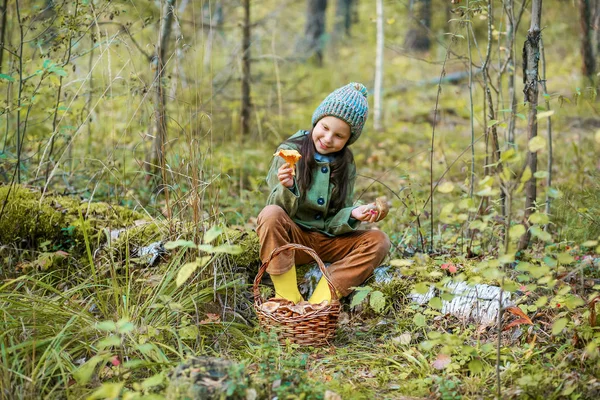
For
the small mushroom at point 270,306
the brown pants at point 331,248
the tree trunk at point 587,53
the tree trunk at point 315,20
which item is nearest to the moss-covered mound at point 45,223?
the brown pants at point 331,248

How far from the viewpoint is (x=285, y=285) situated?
292 centimetres

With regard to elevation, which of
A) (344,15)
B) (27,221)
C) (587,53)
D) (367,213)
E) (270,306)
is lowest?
(270,306)

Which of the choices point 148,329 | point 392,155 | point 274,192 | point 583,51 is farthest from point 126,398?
point 583,51

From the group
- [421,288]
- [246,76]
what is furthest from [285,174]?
[246,76]

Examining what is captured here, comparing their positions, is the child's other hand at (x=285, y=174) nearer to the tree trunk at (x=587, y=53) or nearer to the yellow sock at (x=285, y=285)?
the yellow sock at (x=285, y=285)

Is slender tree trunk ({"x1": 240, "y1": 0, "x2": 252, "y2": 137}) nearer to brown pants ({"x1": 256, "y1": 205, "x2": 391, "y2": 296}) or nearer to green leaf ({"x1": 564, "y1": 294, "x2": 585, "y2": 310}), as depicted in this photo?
brown pants ({"x1": 256, "y1": 205, "x2": 391, "y2": 296})

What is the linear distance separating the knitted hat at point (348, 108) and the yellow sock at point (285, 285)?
82 centimetres

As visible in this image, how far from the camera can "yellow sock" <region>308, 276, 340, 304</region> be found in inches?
115

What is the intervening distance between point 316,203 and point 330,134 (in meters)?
0.38

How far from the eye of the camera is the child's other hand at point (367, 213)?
2939 mm

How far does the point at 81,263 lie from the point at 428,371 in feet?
6.33

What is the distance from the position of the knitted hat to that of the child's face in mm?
27

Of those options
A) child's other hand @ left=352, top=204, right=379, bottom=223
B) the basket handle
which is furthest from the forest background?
child's other hand @ left=352, top=204, right=379, bottom=223

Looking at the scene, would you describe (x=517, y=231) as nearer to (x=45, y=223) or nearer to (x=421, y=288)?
(x=421, y=288)
